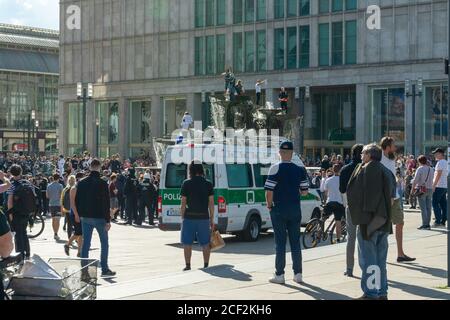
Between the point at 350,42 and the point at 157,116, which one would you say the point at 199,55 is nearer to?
the point at 157,116

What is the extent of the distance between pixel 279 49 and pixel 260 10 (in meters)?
3.76

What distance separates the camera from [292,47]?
63656mm

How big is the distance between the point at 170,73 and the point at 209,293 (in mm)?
61575

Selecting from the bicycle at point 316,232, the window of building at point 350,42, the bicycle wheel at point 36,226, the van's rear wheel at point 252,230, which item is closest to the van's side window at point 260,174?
the van's rear wheel at point 252,230

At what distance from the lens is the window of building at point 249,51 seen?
6581 cm

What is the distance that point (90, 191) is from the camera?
14.1 meters

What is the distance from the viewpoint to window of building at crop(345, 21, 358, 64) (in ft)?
198

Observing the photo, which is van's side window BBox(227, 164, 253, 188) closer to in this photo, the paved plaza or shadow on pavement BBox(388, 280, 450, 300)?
the paved plaza

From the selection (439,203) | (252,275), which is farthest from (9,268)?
(439,203)

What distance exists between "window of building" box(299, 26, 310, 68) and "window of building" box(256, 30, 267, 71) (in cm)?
331

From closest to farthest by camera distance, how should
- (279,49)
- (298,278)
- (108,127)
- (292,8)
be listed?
1. (298,278)
2. (292,8)
3. (279,49)
4. (108,127)
